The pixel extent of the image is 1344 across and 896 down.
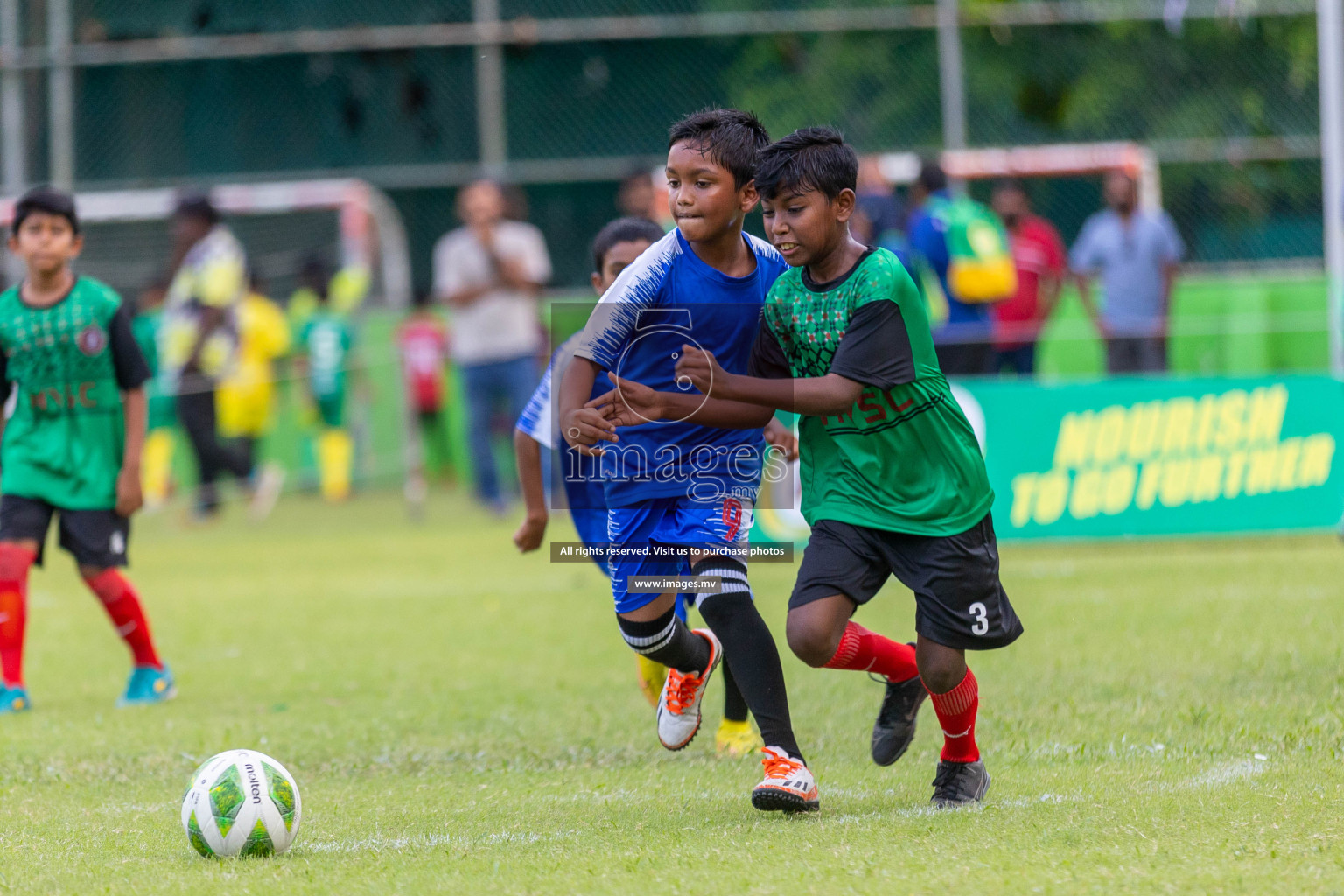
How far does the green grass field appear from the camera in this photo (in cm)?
367

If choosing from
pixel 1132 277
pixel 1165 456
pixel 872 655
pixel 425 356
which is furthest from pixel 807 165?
pixel 425 356

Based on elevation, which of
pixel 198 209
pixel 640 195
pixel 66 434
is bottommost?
pixel 66 434

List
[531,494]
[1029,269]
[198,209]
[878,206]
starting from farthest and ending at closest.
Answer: [1029,269]
[198,209]
[878,206]
[531,494]

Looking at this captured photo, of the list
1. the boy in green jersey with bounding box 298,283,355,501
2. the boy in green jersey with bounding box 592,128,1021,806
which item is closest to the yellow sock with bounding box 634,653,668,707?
the boy in green jersey with bounding box 592,128,1021,806

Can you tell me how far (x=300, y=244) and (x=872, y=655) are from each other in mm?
14038

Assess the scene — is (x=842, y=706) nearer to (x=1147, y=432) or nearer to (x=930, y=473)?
(x=930, y=473)

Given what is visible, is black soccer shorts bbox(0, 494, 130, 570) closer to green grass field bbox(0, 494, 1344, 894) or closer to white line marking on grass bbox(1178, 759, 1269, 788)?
green grass field bbox(0, 494, 1344, 894)

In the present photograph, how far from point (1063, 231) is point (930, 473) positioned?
13.2 metres

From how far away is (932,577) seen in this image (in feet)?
13.9

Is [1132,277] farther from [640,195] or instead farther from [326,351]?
[326,351]

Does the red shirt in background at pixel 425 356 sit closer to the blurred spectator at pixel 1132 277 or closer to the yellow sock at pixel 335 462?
the yellow sock at pixel 335 462

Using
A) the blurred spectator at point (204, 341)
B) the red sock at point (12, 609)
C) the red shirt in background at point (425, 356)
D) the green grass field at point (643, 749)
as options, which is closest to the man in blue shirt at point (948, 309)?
the green grass field at point (643, 749)

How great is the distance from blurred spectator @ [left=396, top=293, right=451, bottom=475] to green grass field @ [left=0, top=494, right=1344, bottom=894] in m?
6.01

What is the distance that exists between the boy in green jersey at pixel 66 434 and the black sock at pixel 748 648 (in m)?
2.93
